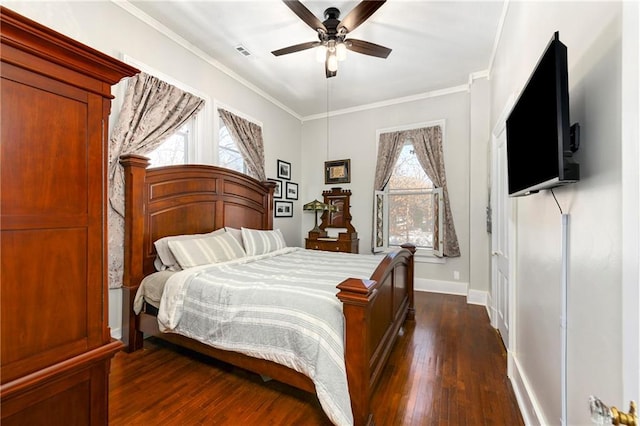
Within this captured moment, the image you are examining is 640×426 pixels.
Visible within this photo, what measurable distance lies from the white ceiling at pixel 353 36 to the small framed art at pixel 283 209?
1841mm

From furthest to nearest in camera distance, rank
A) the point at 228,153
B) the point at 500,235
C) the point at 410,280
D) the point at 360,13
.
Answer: the point at 228,153
the point at 410,280
the point at 500,235
the point at 360,13

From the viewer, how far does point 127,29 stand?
260 cm

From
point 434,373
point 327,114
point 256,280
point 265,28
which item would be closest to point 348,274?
point 256,280

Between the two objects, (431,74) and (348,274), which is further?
(431,74)

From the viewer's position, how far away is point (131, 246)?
8.17 feet

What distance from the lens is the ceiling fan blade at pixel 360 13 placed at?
2.01 metres

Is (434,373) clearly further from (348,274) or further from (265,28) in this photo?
(265,28)

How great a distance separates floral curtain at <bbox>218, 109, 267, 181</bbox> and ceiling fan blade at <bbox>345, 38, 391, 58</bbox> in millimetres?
1903

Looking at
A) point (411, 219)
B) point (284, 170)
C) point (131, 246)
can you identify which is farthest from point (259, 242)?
point (411, 219)

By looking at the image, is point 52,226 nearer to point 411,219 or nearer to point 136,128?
point 136,128

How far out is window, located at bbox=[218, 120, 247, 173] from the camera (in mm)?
3758

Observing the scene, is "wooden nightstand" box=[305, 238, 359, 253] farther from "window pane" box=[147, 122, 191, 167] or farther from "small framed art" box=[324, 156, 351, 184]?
"window pane" box=[147, 122, 191, 167]

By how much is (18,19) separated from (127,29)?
245 cm

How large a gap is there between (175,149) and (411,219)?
363 centimetres
